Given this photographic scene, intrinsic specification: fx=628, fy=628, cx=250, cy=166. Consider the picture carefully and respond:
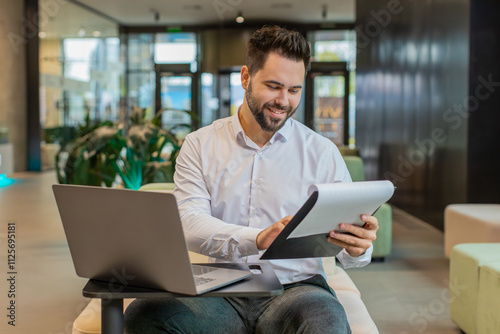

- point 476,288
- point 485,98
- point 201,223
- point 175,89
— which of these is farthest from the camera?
Answer: point 175,89

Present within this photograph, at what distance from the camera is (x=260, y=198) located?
6.04 ft

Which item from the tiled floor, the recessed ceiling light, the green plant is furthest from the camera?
the recessed ceiling light

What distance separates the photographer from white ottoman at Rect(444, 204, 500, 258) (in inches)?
158

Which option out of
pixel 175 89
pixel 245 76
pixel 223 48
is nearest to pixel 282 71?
pixel 245 76

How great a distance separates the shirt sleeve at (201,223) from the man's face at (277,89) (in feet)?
0.86

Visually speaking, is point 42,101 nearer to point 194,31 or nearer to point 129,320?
point 194,31

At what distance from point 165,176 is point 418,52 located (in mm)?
4079

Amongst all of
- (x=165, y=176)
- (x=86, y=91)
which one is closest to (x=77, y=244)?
(x=165, y=176)

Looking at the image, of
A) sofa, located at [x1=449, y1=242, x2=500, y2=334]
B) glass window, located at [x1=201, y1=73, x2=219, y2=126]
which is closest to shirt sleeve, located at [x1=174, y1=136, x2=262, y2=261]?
sofa, located at [x1=449, y1=242, x2=500, y2=334]

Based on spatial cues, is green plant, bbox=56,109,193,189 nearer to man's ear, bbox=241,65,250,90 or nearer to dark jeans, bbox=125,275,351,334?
man's ear, bbox=241,65,250,90

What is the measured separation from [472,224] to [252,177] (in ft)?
9.23

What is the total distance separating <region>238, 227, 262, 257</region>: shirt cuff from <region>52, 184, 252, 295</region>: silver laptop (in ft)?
0.87

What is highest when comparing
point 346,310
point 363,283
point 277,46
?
point 277,46

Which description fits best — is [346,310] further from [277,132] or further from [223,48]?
[223,48]
